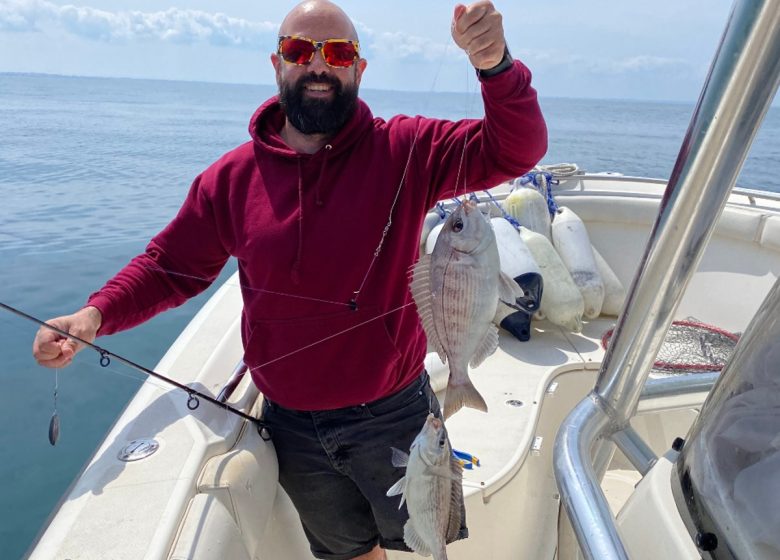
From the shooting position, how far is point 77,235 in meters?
10.0

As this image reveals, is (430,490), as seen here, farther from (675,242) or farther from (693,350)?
(693,350)

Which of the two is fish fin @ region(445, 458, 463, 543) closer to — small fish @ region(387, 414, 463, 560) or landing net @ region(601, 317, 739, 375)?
small fish @ region(387, 414, 463, 560)

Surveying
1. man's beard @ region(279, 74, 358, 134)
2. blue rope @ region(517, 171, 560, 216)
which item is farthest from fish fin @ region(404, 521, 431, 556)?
blue rope @ region(517, 171, 560, 216)

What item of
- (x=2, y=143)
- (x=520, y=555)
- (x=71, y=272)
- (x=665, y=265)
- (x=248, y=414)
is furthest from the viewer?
(x=2, y=143)

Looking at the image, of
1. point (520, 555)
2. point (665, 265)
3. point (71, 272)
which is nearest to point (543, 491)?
point (520, 555)

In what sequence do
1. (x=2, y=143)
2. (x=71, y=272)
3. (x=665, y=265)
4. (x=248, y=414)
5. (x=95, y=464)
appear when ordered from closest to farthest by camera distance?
(x=665, y=265) < (x=95, y=464) < (x=248, y=414) < (x=71, y=272) < (x=2, y=143)

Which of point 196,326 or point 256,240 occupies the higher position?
point 256,240

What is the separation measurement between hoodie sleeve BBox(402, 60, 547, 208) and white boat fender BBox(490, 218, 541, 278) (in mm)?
2114

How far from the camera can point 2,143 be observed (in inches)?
719

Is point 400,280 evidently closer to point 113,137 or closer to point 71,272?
point 71,272

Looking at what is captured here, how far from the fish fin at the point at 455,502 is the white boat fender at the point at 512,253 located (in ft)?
7.68

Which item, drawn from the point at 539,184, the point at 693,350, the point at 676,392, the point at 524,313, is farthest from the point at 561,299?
the point at 676,392

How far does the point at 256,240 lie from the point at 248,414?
770 millimetres

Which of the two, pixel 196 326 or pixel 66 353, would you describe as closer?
pixel 66 353
